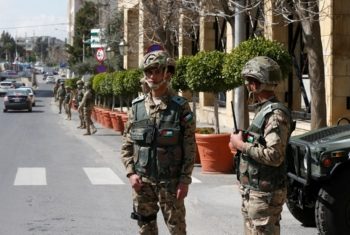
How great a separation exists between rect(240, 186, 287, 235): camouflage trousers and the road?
134 inches

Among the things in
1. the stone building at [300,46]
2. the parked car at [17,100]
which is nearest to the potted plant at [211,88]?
the stone building at [300,46]

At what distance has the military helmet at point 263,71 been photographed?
14.7ft

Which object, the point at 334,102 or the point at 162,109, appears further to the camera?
the point at 334,102

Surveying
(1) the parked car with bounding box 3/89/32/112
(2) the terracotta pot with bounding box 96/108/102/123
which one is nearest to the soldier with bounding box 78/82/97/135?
(2) the terracotta pot with bounding box 96/108/102/123

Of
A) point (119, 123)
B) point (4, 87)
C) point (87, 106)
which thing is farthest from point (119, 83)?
point (4, 87)

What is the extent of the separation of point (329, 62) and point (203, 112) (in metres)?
12.9

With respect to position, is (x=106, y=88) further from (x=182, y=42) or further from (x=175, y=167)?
(x=175, y=167)

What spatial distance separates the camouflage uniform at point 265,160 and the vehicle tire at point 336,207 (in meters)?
1.98

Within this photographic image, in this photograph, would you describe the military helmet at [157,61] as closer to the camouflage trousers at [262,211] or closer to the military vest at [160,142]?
the military vest at [160,142]

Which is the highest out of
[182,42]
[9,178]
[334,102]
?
[182,42]

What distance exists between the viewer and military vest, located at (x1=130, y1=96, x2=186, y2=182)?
15.9 feet

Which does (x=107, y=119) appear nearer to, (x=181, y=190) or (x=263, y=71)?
(x=181, y=190)

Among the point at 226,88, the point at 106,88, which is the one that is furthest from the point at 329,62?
the point at 106,88

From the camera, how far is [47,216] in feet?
28.9
